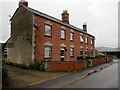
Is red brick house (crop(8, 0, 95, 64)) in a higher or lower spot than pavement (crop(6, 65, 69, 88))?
higher

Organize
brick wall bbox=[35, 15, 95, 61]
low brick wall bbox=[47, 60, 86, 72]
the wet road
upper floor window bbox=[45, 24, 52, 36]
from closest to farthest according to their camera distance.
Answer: the wet road → low brick wall bbox=[47, 60, 86, 72] → brick wall bbox=[35, 15, 95, 61] → upper floor window bbox=[45, 24, 52, 36]

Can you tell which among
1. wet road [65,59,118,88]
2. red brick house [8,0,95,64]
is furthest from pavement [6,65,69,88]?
red brick house [8,0,95,64]

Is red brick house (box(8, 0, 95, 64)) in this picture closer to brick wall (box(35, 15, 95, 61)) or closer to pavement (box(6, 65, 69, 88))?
brick wall (box(35, 15, 95, 61))

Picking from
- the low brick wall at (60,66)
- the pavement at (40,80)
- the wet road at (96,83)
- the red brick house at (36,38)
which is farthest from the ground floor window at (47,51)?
the wet road at (96,83)

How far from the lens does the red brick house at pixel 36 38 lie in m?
14.6

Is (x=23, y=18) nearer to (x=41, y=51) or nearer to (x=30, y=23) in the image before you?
(x=30, y=23)

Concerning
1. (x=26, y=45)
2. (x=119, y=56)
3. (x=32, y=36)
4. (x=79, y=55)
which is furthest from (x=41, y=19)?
(x=119, y=56)

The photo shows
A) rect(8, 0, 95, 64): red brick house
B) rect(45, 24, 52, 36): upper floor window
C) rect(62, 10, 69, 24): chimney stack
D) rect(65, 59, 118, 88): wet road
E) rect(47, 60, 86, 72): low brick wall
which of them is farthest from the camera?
rect(62, 10, 69, 24): chimney stack

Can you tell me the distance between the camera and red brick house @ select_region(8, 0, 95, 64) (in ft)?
48.0

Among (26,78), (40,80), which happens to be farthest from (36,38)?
(40,80)

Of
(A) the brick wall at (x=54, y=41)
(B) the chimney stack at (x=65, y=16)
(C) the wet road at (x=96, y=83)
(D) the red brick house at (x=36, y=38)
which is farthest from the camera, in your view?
(B) the chimney stack at (x=65, y=16)

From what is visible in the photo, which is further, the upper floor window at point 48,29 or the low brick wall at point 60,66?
the upper floor window at point 48,29

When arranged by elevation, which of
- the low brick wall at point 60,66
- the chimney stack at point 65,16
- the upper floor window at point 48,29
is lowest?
the low brick wall at point 60,66

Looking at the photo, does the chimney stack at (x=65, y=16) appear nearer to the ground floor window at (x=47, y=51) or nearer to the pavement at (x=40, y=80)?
the ground floor window at (x=47, y=51)
